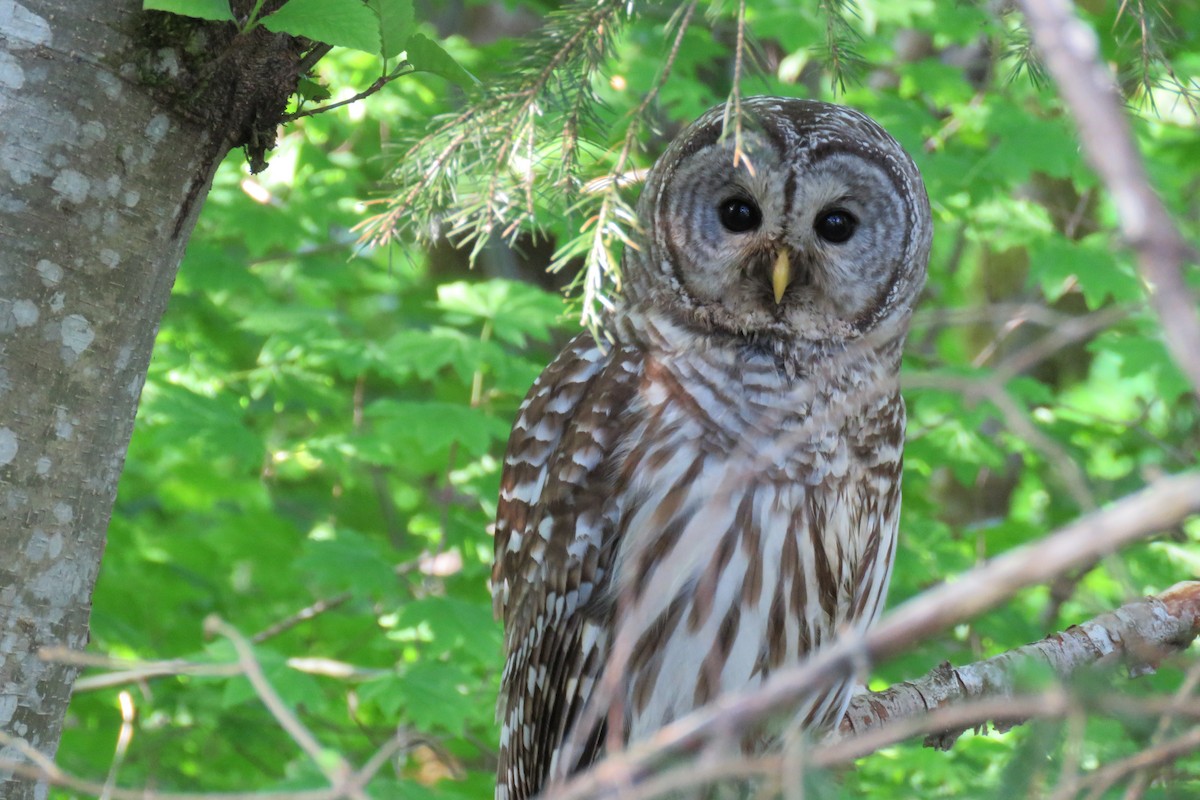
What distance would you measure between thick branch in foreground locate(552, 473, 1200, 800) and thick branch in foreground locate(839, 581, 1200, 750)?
185 cm

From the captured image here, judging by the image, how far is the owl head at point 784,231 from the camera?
2.89m

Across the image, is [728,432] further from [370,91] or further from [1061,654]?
[370,91]

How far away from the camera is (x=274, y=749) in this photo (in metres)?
4.86

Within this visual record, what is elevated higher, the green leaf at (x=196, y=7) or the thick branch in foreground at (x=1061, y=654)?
the green leaf at (x=196, y=7)

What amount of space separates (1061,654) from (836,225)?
1216mm

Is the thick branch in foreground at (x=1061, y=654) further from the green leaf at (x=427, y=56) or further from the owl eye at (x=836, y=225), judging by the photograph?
the green leaf at (x=427, y=56)

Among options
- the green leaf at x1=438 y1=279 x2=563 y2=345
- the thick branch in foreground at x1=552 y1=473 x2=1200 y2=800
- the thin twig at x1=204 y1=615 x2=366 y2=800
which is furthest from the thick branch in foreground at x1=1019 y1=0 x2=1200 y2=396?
the green leaf at x1=438 y1=279 x2=563 y2=345

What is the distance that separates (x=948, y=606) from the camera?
0.79 meters

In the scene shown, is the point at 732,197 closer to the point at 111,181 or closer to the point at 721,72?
the point at 111,181

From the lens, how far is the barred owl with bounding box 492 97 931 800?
113 inches

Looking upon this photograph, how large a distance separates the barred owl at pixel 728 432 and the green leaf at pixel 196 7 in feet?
4.07

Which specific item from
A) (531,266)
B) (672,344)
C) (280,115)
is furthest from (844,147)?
(531,266)

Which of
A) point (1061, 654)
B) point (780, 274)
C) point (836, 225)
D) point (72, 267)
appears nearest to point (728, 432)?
point (780, 274)

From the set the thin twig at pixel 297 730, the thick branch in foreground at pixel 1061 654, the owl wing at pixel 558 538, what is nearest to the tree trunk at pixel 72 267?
the thin twig at pixel 297 730
